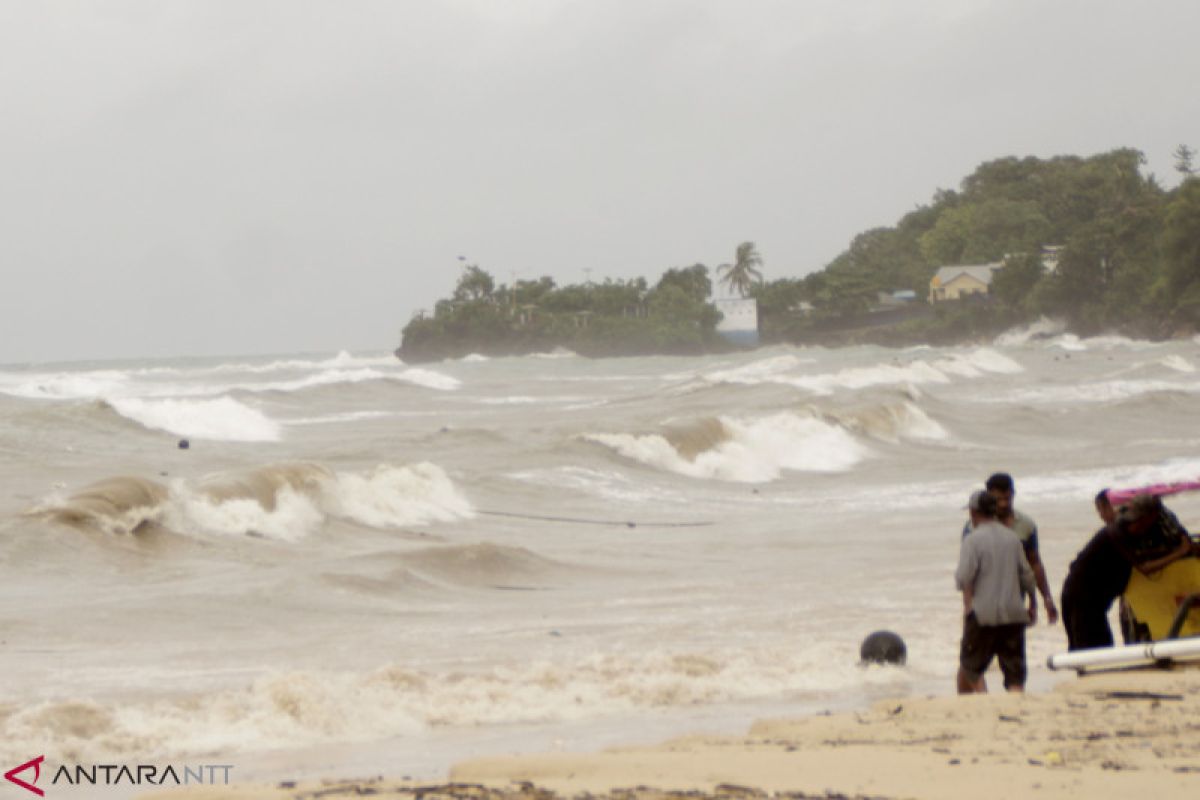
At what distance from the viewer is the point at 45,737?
807 centimetres

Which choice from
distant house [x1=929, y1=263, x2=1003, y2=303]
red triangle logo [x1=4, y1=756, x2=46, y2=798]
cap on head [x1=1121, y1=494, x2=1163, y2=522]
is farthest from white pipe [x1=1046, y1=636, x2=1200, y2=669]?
distant house [x1=929, y1=263, x2=1003, y2=303]

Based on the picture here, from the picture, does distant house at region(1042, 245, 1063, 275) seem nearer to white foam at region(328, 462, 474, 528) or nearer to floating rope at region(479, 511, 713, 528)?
white foam at region(328, 462, 474, 528)

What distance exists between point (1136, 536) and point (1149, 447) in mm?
22592

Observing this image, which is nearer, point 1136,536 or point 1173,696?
point 1173,696

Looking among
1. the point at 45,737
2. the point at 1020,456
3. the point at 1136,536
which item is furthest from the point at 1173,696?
the point at 1020,456

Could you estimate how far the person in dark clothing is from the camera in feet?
25.1

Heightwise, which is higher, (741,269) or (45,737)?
(741,269)

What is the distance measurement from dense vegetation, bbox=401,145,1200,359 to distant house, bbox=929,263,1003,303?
6.23 feet

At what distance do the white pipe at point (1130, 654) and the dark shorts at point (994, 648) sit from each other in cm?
27

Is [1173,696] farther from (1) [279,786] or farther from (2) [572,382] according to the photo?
(2) [572,382]

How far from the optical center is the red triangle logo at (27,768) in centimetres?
723

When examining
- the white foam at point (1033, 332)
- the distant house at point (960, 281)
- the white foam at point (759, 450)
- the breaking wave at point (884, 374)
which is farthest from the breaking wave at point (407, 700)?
the distant house at point (960, 281)

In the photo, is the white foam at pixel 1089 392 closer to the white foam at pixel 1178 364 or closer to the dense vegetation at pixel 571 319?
the white foam at pixel 1178 364

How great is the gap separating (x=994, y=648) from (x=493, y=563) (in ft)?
26.0
